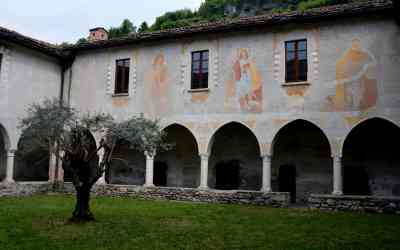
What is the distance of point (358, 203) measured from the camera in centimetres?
1276

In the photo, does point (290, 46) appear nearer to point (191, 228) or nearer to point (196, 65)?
point (196, 65)

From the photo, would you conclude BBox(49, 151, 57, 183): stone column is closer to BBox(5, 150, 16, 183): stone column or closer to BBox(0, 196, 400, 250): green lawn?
BBox(5, 150, 16, 183): stone column

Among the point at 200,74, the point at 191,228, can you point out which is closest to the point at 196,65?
the point at 200,74

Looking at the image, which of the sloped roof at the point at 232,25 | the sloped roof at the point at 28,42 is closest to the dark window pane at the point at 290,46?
the sloped roof at the point at 232,25

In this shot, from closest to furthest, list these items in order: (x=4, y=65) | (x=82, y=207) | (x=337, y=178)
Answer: (x=82, y=207)
(x=337, y=178)
(x=4, y=65)

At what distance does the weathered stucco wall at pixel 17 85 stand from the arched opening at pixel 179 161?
563cm

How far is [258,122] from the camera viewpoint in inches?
596

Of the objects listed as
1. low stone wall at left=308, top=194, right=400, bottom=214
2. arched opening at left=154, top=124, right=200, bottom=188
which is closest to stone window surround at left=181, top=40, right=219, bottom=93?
arched opening at left=154, top=124, right=200, bottom=188

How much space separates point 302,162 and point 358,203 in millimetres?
3943

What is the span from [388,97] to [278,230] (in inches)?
264

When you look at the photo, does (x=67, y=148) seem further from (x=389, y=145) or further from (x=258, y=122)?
(x=389, y=145)

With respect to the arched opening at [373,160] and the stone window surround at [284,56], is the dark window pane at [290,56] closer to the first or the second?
the stone window surround at [284,56]

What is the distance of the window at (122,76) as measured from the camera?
17.8 m

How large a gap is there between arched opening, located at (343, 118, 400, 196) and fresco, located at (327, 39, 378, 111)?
1528 mm
